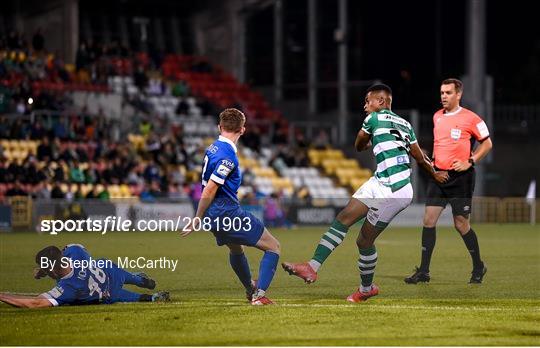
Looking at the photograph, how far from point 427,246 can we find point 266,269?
3.39 metres

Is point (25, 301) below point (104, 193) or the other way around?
the other way around

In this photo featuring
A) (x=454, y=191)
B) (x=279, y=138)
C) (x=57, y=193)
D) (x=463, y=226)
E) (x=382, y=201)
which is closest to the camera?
(x=382, y=201)

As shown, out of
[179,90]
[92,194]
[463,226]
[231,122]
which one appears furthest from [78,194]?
[231,122]

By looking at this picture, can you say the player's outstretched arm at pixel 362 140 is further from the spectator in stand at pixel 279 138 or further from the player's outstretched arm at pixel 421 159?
the spectator in stand at pixel 279 138

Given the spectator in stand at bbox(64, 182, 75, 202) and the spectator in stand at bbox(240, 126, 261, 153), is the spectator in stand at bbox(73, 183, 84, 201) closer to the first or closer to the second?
Result: the spectator in stand at bbox(64, 182, 75, 202)

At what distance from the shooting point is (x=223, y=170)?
11672 mm

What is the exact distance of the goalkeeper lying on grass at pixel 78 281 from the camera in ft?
39.3

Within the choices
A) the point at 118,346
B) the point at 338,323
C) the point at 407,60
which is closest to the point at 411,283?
the point at 338,323

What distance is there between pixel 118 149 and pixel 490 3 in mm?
22855

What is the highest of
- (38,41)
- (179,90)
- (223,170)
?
(38,41)

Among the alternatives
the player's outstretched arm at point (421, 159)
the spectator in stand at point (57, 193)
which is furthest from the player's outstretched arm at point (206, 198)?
the spectator in stand at point (57, 193)

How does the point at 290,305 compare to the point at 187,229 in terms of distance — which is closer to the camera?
the point at 187,229

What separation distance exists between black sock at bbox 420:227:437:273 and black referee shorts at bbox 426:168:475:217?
347mm

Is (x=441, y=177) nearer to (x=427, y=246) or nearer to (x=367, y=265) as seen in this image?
(x=427, y=246)
